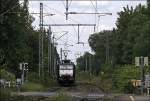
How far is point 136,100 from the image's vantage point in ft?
130

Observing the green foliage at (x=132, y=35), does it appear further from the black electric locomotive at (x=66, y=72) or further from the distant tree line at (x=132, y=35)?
the black electric locomotive at (x=66, y=72)

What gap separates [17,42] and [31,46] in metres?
62.2

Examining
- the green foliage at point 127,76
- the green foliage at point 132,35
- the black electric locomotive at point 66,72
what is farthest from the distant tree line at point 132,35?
the green foliage at point 127,76

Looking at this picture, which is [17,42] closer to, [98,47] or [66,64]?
[66,64]

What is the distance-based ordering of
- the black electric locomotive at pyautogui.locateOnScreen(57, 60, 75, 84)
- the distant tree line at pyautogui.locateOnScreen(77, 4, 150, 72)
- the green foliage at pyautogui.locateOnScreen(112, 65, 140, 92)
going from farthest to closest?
Answer: the black electric locomotive at pyautogui.locateOnScreen(57, 60, 75, 84)
the distant tree line at pyautogui.locateOnScreen(77, 4, 150, 72)
the green foliage at pyautogui.locateOnScreen(112, 65, 140, 92)

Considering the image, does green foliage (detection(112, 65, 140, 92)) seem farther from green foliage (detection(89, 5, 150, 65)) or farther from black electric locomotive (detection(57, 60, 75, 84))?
black electric locomotive (detection(57, 60, 75, 84))

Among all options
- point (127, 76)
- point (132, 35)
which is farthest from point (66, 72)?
point (127, 76)

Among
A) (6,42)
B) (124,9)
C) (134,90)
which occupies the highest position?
(124,9)

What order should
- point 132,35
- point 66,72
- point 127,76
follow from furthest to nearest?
point 132,35 → point 66,72 → point 127,76

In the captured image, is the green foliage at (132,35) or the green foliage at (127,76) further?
the green foliage at (132,35)

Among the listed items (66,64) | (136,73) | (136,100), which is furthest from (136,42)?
(136,100)

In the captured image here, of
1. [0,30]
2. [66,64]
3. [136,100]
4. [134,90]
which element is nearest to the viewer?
[0,30]

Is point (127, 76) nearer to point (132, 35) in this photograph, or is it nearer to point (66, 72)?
point (66, 72)

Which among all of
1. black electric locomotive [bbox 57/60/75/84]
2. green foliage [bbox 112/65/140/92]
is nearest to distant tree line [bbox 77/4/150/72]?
black electric locomotive [bbox 57/60/75/84]
